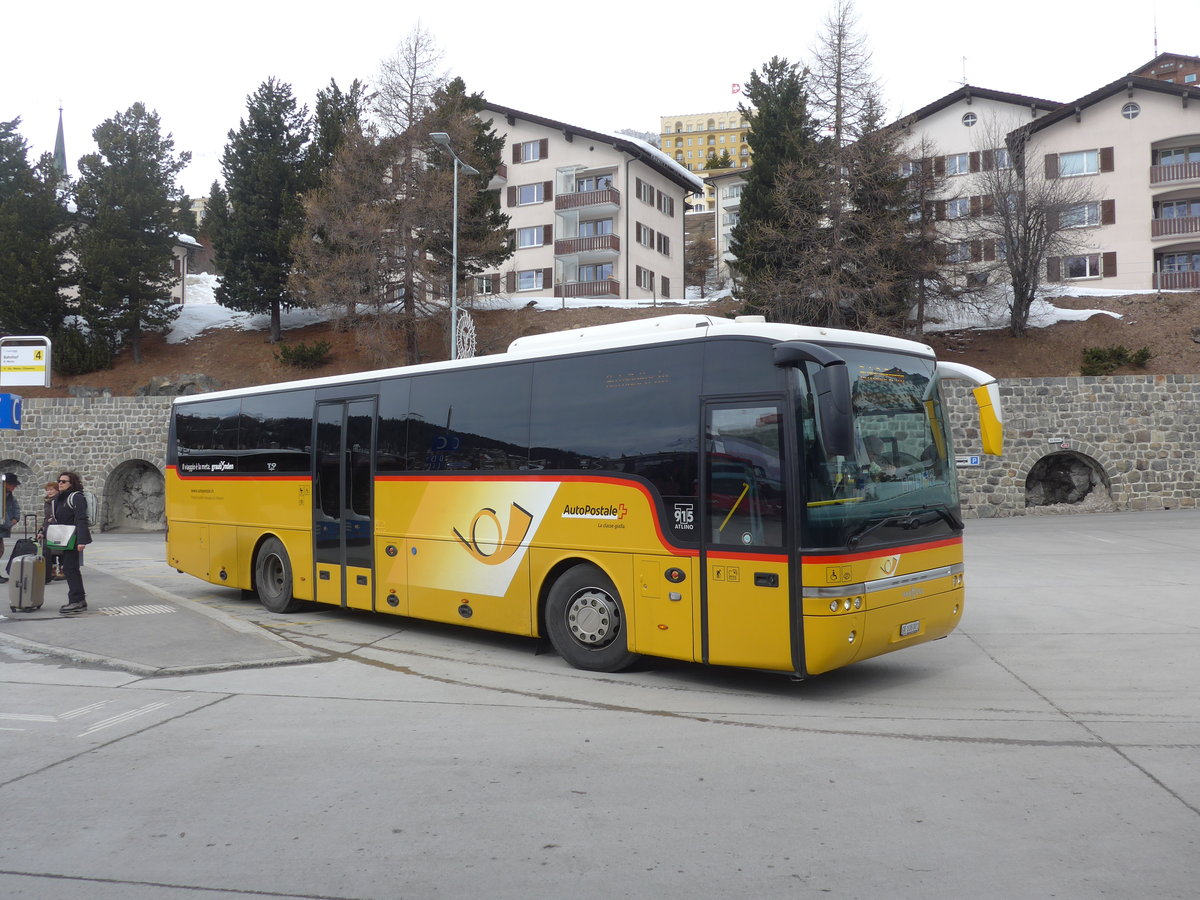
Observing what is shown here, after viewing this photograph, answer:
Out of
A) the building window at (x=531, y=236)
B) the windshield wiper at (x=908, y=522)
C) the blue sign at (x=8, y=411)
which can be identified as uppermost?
the building window at (x=531, y=236)

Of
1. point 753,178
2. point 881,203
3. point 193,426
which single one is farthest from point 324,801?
point 753,178

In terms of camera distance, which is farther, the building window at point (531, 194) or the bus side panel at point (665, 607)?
the building window at point (531, 194)

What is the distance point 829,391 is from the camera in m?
7.17

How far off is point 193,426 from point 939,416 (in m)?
10.9

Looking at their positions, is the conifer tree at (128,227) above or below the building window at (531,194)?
below

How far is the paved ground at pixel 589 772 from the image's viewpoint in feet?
13.6

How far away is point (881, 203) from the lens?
36000mm

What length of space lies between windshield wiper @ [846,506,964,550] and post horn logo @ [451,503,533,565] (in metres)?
3.27

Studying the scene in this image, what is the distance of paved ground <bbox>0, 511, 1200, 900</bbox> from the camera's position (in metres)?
4.16

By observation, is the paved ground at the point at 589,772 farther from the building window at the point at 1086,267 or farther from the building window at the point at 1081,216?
the building window at the point at 1086,267

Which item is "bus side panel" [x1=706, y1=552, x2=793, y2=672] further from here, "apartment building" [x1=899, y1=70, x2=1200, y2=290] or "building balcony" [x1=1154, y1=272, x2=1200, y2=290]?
"building balcony" [x1=1154, y1=272, x2=1200, y2=290]

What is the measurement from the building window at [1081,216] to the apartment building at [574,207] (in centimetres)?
2231

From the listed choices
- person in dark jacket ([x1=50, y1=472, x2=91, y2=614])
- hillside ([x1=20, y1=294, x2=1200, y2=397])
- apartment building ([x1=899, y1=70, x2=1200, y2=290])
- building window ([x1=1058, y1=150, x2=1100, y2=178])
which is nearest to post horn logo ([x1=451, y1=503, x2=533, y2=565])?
person in dark jacket ([x1=50, y1=472, x2=91, y2=614])

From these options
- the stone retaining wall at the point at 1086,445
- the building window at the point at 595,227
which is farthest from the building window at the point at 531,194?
the stone retaining wall at the point at 1086,445
